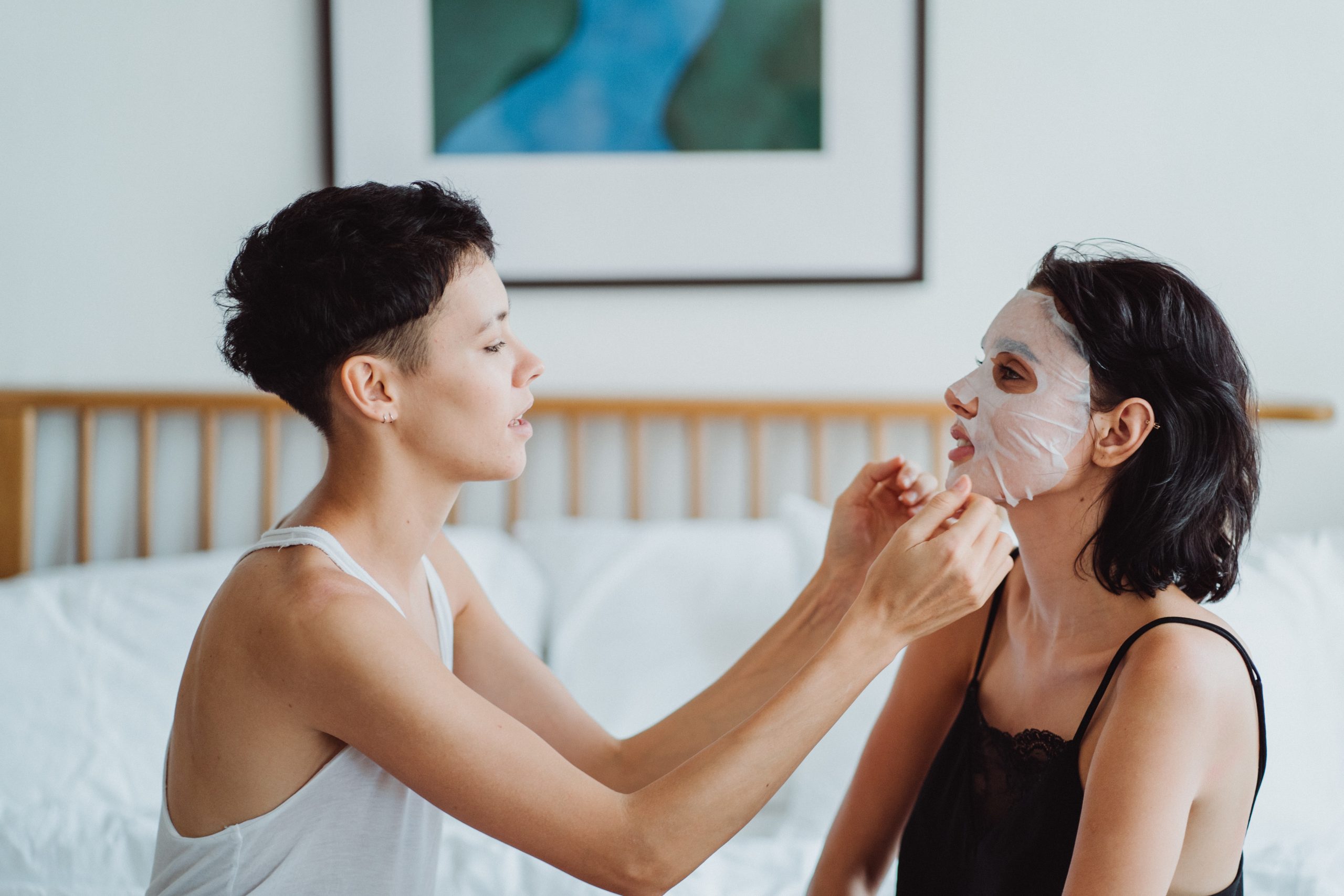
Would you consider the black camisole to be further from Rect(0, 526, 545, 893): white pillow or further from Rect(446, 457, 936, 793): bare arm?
Rect(0, 526, 545, 893): white pillow

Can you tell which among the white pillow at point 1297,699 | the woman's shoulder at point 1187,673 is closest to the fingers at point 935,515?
the woman's shoulder at point 1187,673

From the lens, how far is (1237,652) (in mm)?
994

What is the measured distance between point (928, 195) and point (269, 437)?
148 centimetres

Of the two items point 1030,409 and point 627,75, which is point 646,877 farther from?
point 627,75

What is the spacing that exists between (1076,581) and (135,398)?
1903mm

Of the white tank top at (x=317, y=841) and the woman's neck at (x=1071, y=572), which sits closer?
the white tank top at (x=317, y=841)

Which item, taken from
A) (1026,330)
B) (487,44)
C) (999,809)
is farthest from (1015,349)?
(487,44)

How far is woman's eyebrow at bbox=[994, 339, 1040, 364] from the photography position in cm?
111

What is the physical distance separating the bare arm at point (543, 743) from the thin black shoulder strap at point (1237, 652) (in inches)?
7.6

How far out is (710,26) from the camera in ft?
6.74

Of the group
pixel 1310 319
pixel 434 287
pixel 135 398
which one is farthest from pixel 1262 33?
pixel 135 398

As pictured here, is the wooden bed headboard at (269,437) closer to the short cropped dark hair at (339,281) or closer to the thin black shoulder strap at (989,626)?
the thin black shoulder strap at (989,626)

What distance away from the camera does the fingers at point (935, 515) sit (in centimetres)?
99

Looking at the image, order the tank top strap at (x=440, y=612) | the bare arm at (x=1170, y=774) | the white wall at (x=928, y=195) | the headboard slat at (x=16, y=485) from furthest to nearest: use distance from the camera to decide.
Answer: the headboard slat at (x=16, y=485), the white wall at (x=928, y=195), the tank top strap at (x=440, y=612), the bare arm at (x=1170, y=774)
